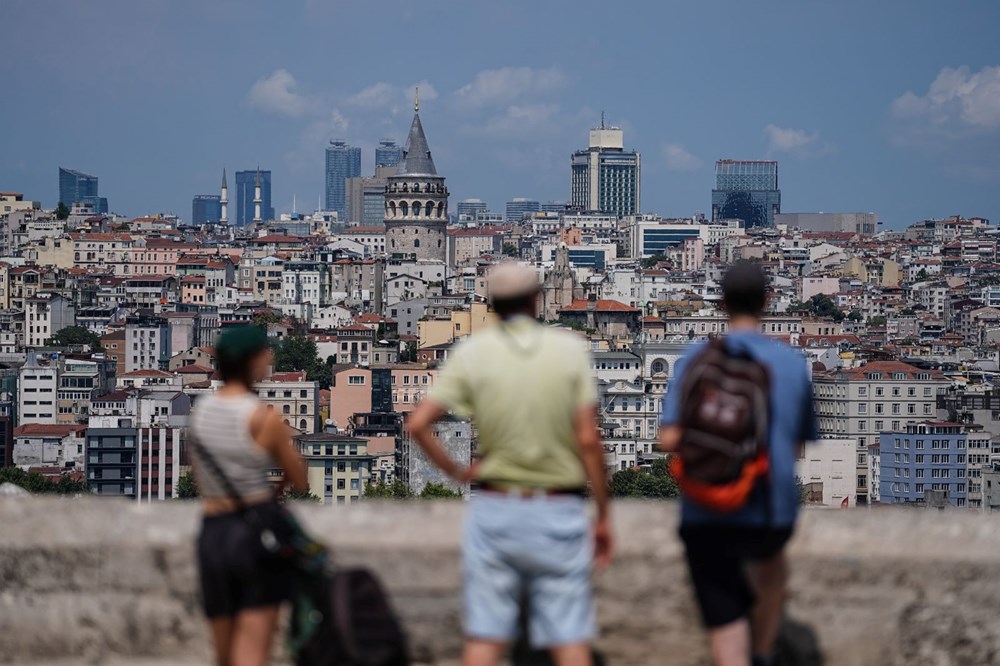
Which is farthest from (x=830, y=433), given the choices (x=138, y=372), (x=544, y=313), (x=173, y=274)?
(x=173, y=274)

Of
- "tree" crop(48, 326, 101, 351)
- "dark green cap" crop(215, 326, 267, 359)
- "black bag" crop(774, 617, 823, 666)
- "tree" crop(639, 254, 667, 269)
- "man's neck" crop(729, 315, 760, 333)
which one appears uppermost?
"tree" crop(639, 254, 667, 269)

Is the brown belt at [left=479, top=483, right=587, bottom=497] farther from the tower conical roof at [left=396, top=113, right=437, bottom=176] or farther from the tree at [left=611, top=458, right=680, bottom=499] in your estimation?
the tower conical roof at [left=396, top=113, right=437, bottom=176]

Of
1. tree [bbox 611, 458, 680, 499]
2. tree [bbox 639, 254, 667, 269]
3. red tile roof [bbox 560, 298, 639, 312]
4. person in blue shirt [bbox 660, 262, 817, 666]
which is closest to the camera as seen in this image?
person in blue shirt [bbox 660, 262, 817, 666]

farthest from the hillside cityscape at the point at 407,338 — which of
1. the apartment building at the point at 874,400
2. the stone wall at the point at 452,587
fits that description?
the stone wall at the point at 452,587

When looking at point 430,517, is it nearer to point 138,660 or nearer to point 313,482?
point 138,660

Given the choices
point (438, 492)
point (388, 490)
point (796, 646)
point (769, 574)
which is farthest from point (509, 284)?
point (388, 490)

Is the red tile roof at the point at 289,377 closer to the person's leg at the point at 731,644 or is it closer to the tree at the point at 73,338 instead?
the tree at the point at 73,338

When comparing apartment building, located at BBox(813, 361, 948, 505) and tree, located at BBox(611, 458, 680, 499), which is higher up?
apartment building, located at BBox(813, 361, 948, 505)

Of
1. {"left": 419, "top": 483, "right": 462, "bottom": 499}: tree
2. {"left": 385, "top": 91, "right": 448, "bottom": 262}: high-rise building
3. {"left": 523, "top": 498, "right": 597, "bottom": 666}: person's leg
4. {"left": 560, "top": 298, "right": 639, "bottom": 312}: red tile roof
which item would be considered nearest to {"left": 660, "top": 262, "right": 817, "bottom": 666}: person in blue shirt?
{"left": 523, "top": 498, "right": 597, "bottom": 666}: person's leg
